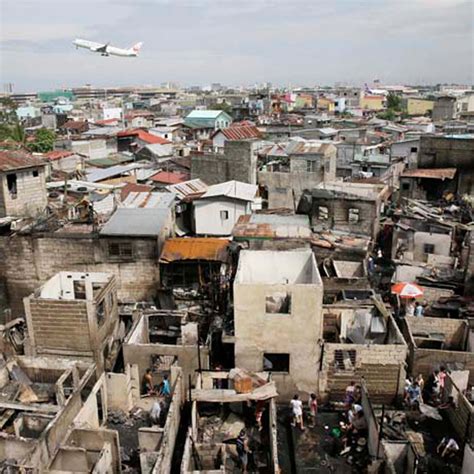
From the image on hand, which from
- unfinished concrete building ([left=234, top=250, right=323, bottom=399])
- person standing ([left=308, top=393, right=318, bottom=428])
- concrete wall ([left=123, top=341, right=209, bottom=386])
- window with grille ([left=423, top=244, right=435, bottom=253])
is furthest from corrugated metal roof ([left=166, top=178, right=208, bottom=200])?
person standing ([left=308, top=393, right=318, bottom=428])

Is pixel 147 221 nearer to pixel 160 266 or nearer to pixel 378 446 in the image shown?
pixel 160 266

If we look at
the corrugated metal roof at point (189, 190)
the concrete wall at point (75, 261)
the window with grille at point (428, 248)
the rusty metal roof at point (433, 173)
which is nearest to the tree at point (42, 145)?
the corrugated metal roof at point (189, 190)

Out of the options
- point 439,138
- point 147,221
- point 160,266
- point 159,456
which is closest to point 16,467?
point 159,456

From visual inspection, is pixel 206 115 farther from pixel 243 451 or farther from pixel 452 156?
pixel 243 451

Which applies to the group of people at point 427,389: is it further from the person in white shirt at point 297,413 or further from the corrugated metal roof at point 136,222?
the corrugated metal roof at point 136,222

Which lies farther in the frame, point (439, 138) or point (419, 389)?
point (439, 138)

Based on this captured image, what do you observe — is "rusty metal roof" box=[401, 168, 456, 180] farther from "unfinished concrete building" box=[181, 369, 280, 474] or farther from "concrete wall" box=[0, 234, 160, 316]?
"unfinished concrete building" box=[181, 369, 280, 474]
